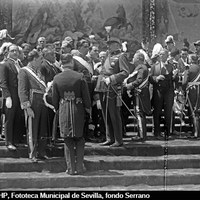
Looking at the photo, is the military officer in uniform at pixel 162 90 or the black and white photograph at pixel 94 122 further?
the military officer in uniform at pixel 162 90

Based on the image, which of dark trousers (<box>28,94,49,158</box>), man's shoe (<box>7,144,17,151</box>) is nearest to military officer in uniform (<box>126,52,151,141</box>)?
dark trousers (<box>28,94,49,158</box>)

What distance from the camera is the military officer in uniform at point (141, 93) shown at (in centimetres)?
928

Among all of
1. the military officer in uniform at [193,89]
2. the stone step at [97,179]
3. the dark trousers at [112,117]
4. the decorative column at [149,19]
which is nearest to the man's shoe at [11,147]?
the stone step at [97,179]

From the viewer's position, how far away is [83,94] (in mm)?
7816

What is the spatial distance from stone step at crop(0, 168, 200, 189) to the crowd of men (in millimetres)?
225

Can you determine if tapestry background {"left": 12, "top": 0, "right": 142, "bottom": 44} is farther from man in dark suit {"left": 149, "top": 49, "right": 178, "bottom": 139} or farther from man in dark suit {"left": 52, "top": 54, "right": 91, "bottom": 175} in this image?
man in dark suit {"left": 52, "top": 54, "right": 91, "bottom": 175}

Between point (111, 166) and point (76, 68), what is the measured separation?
1.77 m

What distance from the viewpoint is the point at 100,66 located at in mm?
9648

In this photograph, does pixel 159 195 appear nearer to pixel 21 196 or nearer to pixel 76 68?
pixel 21 196

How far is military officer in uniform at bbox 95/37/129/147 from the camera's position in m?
8.84

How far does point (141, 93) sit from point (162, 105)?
0.74 metres

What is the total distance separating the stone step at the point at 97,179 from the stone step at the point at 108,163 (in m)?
0.15

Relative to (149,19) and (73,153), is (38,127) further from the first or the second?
(149,19)

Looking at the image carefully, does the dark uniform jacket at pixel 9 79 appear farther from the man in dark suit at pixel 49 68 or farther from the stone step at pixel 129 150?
the stone step at pixel 129 150
